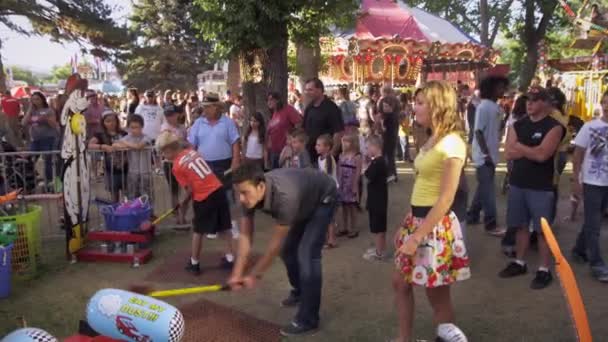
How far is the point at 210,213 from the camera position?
5383mm

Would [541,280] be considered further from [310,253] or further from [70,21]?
[70,21]

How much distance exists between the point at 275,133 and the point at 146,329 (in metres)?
5.09

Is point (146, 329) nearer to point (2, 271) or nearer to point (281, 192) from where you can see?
point (281, 192)

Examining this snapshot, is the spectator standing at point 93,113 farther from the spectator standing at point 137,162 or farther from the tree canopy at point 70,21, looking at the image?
the tree canopy at point 70,21

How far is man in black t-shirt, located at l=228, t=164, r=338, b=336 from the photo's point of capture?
134 inches

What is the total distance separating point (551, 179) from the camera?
477cm

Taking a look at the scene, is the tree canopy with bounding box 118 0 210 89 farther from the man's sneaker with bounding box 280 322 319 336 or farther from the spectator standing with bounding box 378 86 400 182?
the man's sneaker with bounding box 280 322 319 336

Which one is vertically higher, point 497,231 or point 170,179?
point 170,179

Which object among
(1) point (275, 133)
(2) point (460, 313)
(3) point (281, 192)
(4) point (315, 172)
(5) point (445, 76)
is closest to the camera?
(3) point (281, 192)

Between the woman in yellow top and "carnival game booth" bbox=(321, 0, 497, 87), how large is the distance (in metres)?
13.1

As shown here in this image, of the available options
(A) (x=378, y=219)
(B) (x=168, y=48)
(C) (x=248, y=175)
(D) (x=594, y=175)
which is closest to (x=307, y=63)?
(A) (x=378, y=219)

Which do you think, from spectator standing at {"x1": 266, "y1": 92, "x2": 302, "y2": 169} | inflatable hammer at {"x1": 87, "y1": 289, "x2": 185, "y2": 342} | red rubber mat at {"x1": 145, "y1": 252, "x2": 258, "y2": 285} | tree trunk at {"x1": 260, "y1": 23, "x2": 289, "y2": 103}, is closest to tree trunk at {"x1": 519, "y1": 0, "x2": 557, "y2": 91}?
tree trunk at {"x1": 260, "y1": 23, "x2": 289, "y2": 103}

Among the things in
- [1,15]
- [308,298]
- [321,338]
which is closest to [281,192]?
[308,298]

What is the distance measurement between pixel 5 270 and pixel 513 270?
184 inches
